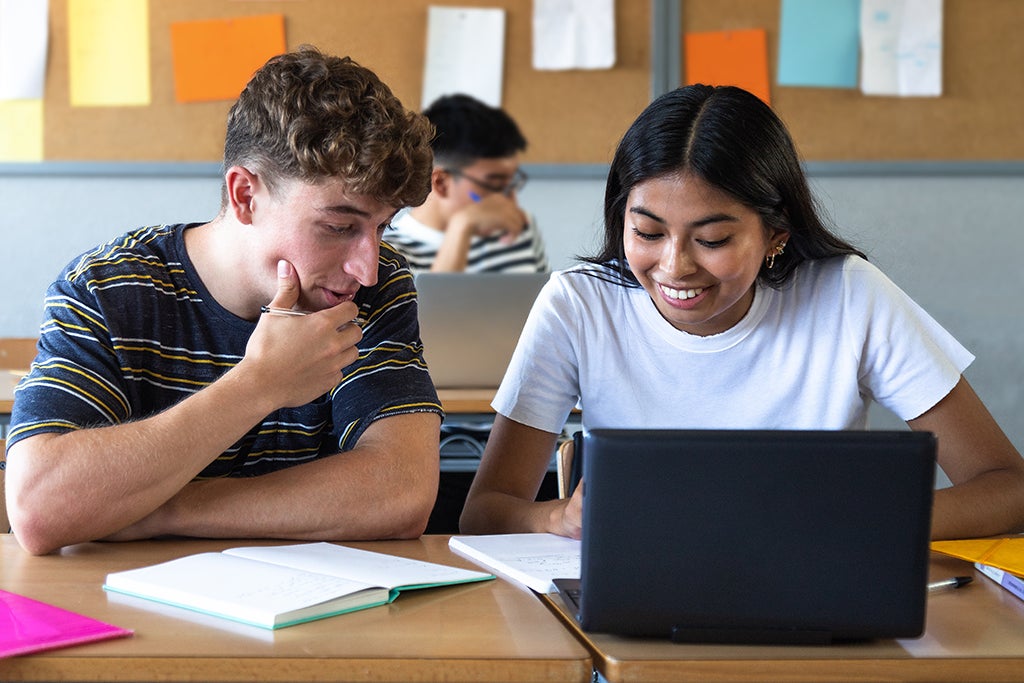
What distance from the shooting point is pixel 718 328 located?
1.68 meters

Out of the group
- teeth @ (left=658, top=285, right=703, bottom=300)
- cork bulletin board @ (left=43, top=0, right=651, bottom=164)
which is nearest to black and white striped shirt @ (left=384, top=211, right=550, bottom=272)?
cork bulletin board @ (left=43, top=0, right=651, bottom=164)

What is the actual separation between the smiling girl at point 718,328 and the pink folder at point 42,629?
60 centimetres

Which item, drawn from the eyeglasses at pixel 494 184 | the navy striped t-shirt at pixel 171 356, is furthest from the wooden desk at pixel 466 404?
the eyeglasses at pixel 494 184

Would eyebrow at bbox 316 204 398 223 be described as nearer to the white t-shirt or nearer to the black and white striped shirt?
the white t-shirt

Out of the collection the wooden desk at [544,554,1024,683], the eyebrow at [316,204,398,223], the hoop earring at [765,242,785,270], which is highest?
the eyebrow at [316,204,398,223]

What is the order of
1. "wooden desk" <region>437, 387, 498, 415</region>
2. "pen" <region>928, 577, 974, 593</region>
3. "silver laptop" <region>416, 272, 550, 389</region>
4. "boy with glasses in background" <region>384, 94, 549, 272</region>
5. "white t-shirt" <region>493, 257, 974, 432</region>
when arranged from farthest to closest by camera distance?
"boy with glasses in background" <region>384, 94, 549, 272</region>, "silver laptop" <region>416, 272, 550, 389</region>, "wooden desk" <region>437, 387, 498, 415</region>, "white t-shirt" <region>493, 257, 974, 432</region>, "pen" <region>928, 577, 974, 593</region>

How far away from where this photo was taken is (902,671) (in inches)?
36.8

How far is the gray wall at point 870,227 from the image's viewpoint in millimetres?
3568

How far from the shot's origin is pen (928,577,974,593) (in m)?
1.17

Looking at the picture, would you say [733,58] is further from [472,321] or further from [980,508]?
[980,508]

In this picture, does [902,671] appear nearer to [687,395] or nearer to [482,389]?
[687,395]

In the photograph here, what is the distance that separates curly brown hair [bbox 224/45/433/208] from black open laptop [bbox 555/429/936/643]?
0.59 meters

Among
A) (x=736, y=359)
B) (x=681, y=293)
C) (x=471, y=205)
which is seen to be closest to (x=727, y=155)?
(x=681, y=293)

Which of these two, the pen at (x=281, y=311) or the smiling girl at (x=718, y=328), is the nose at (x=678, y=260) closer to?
the smiling girl at (x=718, y=328)
